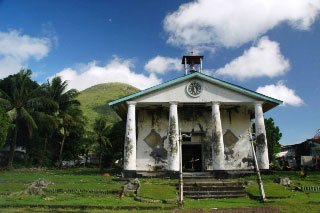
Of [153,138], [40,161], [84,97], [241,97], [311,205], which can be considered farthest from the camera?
[84,97]

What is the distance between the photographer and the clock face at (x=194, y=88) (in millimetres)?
21391

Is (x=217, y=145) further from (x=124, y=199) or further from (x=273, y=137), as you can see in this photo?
(x=273, y=137)

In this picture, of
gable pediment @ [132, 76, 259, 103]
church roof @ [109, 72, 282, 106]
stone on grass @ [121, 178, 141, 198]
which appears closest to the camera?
stone on grass @ [121, 178, 141, 198]

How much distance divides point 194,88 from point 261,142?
6.21 meters

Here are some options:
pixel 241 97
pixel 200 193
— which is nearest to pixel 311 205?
pixel 200 193

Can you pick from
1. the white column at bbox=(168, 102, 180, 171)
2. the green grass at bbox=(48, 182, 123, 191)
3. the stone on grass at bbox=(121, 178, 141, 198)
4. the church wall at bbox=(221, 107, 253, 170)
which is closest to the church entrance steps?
the stone on grass at bbox=(121, 178, 141, 198)

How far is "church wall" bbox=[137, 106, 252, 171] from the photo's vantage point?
23.2 metres

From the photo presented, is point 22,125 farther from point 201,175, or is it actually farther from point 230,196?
point 230,196

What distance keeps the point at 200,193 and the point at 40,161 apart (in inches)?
1200

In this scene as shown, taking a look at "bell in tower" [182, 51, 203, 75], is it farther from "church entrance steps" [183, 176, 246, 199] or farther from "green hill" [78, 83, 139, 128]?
"green hill" [78, 83, 139, 128]

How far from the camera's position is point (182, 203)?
39.6ft

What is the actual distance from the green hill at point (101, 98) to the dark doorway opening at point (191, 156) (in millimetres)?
59913

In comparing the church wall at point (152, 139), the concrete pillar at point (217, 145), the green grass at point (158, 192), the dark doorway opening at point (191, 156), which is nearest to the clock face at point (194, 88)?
the concrete pillar at point (217, 145)

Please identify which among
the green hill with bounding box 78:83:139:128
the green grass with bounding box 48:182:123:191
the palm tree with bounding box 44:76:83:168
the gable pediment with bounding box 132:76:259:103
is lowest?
the green grass with bounding box 48:182:123:191
